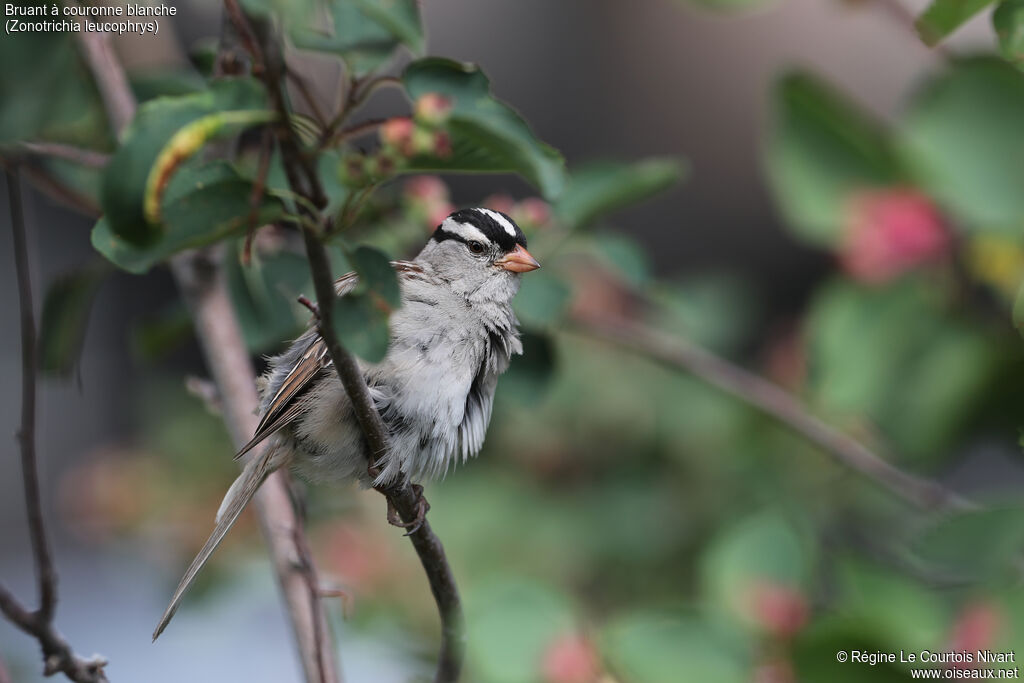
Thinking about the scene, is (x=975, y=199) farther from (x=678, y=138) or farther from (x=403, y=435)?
(x=678, y=138)

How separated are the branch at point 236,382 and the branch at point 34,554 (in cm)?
25

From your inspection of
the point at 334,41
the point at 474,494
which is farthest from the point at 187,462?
the point at 334,41

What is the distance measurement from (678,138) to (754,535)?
9.75 feet

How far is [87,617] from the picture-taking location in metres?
4.25

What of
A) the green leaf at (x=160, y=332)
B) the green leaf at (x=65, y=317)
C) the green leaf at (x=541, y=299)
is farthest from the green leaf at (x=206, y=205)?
the green leaf at (x=160, y=332)

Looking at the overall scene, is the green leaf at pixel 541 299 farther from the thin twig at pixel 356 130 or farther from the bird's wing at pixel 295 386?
the thin twig at pixel 356 130

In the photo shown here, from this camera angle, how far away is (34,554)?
50.1 inches

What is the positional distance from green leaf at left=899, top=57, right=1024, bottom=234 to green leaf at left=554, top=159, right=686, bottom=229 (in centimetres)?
49

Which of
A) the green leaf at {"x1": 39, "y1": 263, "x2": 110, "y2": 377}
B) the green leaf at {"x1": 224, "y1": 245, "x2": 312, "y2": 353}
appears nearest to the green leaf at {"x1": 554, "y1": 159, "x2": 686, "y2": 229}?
the green leaf at {"x1": 224, "y1": 245, "x2": 312, "y2": 353}

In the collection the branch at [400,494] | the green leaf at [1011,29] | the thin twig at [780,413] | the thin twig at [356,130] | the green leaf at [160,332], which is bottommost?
the green leaf at [160,332]

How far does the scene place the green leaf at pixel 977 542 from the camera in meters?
1.54

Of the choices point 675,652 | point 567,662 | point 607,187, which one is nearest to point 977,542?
point 675,652

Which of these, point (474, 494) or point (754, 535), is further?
point (474, 494)

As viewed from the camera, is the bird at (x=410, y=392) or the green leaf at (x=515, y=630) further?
the green leaf at (x=515, y=630)
